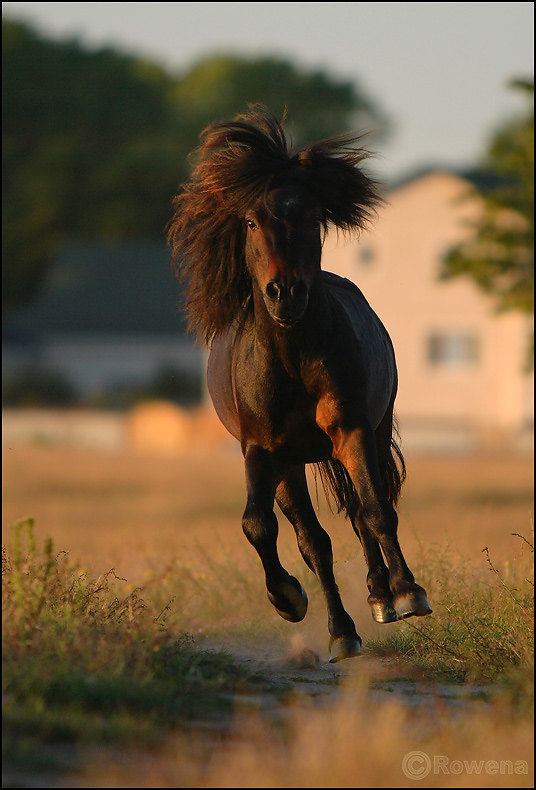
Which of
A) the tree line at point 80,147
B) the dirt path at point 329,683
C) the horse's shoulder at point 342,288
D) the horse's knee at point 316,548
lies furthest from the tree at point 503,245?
the tree line at point 80,147

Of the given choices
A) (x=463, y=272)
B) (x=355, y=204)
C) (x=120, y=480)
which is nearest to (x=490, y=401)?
(x=120, y=480)

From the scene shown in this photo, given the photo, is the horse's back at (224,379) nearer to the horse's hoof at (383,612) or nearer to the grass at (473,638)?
the horse's hoof at (383,612)

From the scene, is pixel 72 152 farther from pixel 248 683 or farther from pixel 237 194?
pixel 248 683

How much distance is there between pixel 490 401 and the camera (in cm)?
4600

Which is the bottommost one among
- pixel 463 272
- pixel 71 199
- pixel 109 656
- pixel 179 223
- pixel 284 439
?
pixel 109 656

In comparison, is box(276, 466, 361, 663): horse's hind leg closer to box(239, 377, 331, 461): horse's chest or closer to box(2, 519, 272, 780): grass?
box(239, 377, 331, 461): horse's chest

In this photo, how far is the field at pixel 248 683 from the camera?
4.81 meters

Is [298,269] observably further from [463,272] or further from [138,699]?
[463,272]

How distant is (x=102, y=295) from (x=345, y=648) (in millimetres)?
56053

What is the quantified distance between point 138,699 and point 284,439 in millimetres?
2253

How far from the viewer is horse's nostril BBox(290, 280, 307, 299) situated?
6633mm

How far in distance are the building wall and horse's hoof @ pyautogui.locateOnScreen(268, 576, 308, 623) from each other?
3907 cm

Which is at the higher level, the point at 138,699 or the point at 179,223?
the point at 179,223
